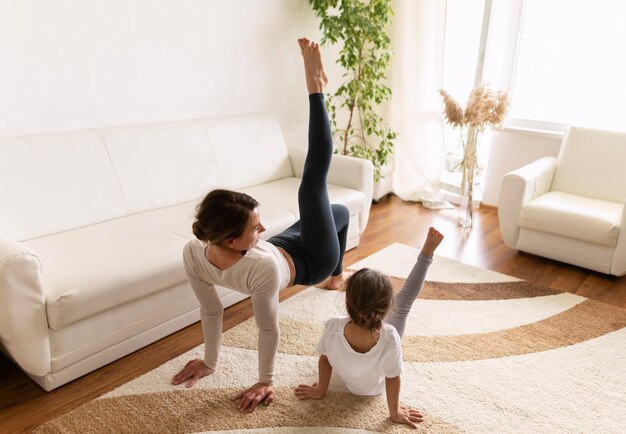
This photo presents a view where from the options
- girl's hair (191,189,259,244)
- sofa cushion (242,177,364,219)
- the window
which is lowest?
sofa cushion (242,177,364,219)

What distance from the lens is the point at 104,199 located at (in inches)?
102

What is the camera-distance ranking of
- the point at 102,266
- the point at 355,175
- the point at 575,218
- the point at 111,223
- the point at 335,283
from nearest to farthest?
the point at 102,266 < the point at 111,223 < the point at 335,283 < the point at 575,218 < the point at 355,175

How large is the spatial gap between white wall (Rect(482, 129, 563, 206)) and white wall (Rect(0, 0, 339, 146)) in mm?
1711

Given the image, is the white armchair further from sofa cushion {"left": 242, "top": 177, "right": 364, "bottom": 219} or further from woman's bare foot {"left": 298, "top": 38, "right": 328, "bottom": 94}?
woman's bare foot {"left": 298, "top": 38, "right": 328, "bottom": 94}

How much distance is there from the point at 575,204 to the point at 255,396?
94.3 inches

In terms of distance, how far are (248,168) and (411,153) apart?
5.97ft

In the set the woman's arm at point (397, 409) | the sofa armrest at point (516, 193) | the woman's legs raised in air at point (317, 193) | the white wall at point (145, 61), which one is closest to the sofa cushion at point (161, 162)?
the white wall at point (145, 61)

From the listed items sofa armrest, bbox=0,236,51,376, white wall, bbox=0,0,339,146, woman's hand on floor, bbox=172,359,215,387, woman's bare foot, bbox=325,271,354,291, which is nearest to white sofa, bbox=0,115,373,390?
sofa armrest, bbox=0,236,51,376

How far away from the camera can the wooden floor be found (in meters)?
1.93

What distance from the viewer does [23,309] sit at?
1.79m

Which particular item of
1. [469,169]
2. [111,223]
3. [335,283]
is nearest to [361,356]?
[335,283]

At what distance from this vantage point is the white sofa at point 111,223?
6.15 ft

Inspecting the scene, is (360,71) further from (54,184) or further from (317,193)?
(54,184)

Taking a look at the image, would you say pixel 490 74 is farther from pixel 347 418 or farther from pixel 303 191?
pixel 347 418
